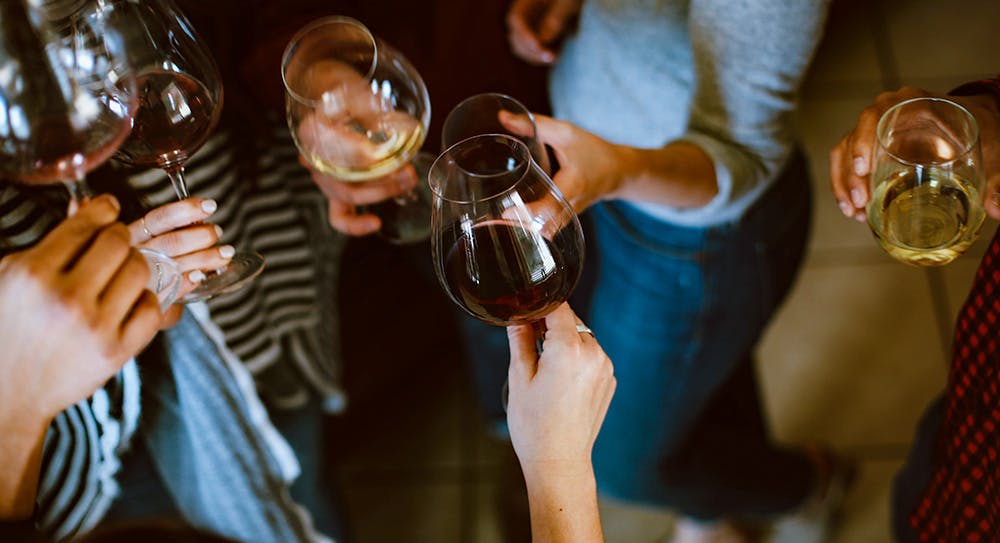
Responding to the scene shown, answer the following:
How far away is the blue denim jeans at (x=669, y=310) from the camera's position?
41.9 inches

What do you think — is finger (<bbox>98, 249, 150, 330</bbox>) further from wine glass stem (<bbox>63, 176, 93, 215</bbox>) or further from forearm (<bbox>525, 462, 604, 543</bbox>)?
forearm (<bbox>525, 462, 604, 543</bbox>)

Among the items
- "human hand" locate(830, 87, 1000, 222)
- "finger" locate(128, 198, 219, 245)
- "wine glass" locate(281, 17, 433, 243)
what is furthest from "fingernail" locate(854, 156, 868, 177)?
"finger" locate(128, 198, 219, 245)

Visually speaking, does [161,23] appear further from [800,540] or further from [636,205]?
[800,540]

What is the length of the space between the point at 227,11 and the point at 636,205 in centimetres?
52

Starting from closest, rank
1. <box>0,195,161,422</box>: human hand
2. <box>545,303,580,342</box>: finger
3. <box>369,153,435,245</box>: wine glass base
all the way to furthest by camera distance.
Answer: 1. <box>0,195,161,422</box>: human hand
2. <box>545,303,580,342</box>: finger
3. <box>369,153,435,245</box>: wine glass base

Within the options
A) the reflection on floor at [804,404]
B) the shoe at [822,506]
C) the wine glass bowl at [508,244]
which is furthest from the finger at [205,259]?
the shoe at [822,506]

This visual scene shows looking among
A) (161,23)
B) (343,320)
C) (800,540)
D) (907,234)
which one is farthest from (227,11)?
(800,540)

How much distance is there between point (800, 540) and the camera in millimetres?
1615

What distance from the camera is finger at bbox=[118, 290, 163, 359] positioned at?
625 millimetres

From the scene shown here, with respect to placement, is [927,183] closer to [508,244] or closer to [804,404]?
[508,244]

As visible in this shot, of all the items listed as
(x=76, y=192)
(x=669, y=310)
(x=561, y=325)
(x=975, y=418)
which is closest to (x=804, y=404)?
Result: (x=669, y=310)

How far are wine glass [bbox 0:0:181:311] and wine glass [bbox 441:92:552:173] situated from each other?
11.1 inches

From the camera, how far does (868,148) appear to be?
0.77m

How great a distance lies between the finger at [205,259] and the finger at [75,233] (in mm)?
152
